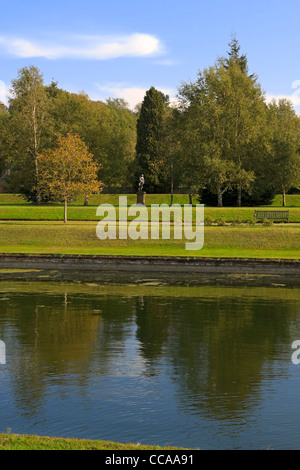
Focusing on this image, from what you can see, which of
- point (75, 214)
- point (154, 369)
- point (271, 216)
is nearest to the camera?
point (154, 369)

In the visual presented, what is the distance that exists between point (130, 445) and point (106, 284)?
67.9ft

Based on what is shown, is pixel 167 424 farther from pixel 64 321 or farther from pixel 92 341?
pixel 64 321

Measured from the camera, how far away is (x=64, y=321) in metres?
20.9

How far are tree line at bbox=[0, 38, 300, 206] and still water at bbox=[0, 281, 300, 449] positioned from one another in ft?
137

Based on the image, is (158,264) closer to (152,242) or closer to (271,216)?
(152,242)

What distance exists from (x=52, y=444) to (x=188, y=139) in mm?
63980

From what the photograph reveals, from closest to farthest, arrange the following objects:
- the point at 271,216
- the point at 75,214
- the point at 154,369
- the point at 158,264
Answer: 1. the point at 154,369
2. the point at 158,264
3. the point at 271,216
4. the point at 75,214

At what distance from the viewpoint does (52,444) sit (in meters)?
8.73

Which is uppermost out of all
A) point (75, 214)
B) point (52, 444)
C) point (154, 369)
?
point (75, 214)

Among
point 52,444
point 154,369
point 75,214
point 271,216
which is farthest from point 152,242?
point 52,444

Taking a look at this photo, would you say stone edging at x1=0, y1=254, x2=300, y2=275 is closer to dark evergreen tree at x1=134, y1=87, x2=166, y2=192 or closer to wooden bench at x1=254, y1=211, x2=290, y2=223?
wooden bench at x1=254, y1=211, x2=290, y2=223

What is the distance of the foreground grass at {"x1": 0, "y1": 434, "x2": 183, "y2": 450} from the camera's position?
862 centimetres

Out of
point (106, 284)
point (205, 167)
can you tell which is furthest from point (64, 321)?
point (205, 167)

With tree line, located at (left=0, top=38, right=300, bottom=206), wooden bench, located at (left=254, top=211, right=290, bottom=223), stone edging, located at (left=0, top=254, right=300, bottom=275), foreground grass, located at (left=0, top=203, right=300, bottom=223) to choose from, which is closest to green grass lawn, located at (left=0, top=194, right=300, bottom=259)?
stone edging, located at (left=0, top=254, right=300, bottom=275)
